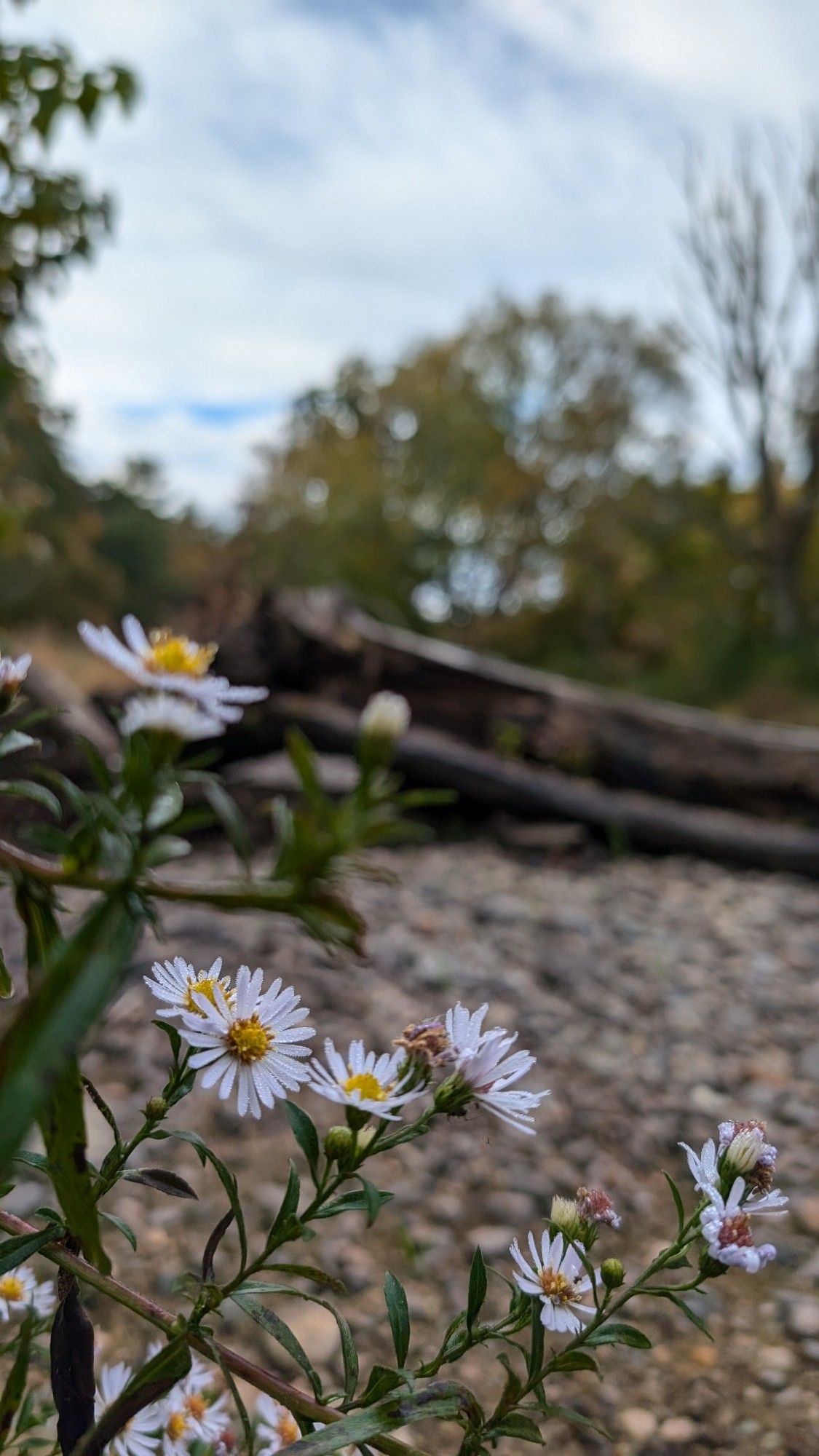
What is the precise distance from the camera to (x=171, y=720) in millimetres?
396

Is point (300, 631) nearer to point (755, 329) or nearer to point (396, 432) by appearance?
point (755, 329)

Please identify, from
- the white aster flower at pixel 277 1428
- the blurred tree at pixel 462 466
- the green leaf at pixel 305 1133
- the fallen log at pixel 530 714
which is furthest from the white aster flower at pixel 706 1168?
the blurred tree at pixel 462 466

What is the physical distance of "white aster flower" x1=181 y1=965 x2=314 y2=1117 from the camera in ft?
1.90

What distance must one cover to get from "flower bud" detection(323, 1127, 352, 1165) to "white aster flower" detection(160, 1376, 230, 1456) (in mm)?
250

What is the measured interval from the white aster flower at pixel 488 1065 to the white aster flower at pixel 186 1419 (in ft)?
1.07

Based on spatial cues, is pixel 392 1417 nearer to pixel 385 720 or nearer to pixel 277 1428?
pixel 277 1428

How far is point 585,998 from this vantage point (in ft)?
7.89

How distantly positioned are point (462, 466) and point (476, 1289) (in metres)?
17.0

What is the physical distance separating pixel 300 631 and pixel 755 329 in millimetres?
9010

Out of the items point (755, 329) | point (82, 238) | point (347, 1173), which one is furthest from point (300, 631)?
point (755, 329)

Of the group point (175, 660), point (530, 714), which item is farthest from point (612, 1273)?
point (530, 714)

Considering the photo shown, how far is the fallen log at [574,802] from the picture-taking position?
142 inches

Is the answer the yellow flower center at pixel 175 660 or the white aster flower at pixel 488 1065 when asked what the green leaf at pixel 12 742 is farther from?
the white aster flower at pixel 488 1065

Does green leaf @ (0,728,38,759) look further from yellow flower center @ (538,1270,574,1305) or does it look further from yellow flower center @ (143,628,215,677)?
yellow flower center @ (538,1270,574,1305)
